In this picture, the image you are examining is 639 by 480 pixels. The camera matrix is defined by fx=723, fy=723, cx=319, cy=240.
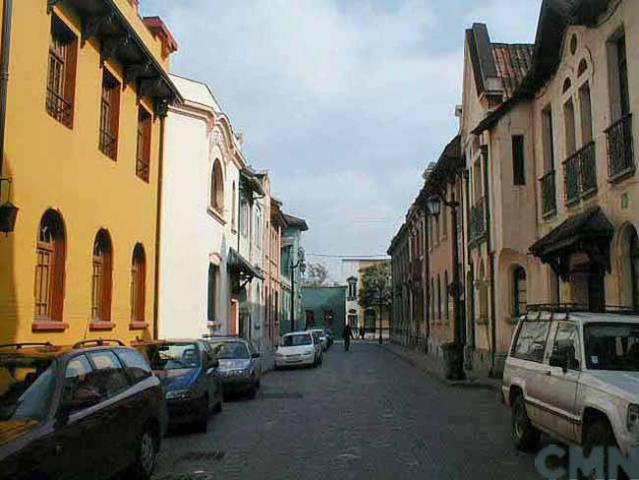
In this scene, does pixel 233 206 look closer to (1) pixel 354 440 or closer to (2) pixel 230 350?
(2) pixel 230 350

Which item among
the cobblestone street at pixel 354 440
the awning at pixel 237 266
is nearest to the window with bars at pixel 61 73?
the cobblestone street at pixel 354 440

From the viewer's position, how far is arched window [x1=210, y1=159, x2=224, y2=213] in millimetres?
25031

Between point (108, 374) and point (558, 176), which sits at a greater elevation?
point (558, 176)

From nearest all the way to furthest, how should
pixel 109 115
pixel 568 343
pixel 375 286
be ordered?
pixel 568 343 < pixel 109 115 < pixel 375 286

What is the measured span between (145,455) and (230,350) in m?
9.86

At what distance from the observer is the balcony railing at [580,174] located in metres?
14.9

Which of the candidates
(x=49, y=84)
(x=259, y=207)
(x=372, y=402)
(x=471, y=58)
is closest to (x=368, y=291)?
(x=259, y=207)

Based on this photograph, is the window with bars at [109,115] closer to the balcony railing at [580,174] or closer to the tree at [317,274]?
the balcony railing at [580,174]

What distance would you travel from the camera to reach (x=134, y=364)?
887cm

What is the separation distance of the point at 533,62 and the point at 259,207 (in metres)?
21.1

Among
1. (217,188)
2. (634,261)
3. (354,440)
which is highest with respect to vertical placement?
(217,188)

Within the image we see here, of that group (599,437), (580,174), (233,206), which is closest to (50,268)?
(599,437)

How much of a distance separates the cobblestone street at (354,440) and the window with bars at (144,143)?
19.5ft

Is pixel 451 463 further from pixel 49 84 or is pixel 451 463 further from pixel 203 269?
pixel 203 269
